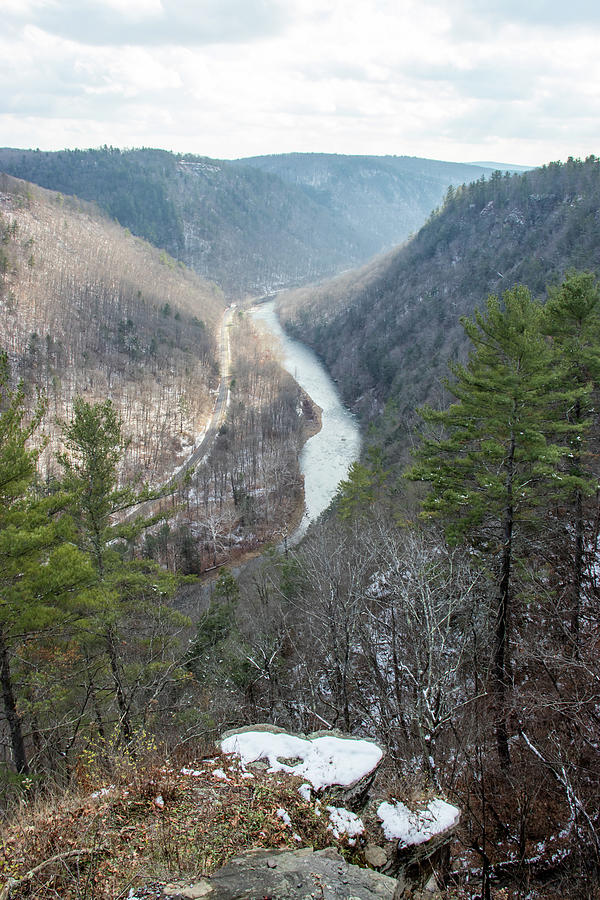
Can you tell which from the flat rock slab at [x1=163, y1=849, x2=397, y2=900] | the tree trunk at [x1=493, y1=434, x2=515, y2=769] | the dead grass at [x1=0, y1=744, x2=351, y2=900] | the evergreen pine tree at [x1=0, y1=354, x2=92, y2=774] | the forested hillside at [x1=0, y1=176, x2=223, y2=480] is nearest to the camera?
the flat rock slab at [x1=163, y1=849, x2=397, y2=900]

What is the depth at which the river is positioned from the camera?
163 ft

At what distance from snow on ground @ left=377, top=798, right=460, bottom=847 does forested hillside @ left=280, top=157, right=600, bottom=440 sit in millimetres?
48384

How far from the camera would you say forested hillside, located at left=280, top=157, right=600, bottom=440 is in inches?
2660

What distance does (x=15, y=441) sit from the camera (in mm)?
8703

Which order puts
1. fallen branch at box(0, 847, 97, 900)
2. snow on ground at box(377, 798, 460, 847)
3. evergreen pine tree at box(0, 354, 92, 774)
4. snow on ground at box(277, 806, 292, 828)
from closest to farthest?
fallen branch at box(0, 847, 97, 900) < snow on ground at box(277, 806, 292, 828) < snow on ground at box(377, 798, 460, 847) < evergreen pine tree at box(0, 354, 92, 774)

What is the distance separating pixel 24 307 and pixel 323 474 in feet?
196

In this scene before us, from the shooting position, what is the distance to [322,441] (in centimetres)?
6438

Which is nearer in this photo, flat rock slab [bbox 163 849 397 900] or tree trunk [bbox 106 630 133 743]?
flat rock slab [bbox 163 849 397 900]

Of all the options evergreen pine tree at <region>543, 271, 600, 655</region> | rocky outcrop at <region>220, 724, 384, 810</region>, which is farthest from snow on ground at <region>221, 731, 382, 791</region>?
evergreen pine tree at <region>543, 271, 600, 655</region>

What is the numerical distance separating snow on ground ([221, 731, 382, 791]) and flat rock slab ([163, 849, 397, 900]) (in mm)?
1122

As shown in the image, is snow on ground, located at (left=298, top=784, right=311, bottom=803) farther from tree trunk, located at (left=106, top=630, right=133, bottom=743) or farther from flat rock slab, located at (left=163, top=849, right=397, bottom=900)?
tree trunk, located at (left=106, top=630, right=133, bottom=743)

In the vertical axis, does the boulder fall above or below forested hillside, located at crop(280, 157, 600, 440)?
below

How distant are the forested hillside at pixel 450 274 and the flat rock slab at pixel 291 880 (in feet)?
163

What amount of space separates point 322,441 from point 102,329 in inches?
1936
